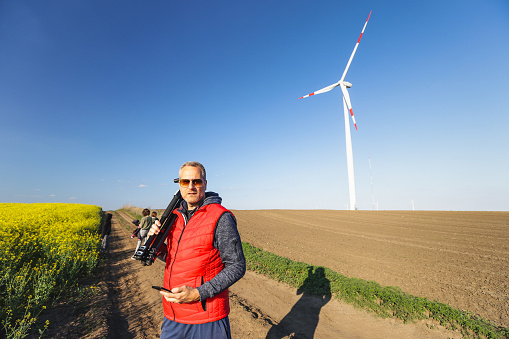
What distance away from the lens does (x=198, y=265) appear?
6.54ft

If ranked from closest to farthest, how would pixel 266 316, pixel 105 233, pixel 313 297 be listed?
pixel 266 316 < pixel 313 297 < pixel 105 233

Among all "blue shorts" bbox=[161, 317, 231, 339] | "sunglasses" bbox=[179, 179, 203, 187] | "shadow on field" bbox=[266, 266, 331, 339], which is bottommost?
"shadow on field" bbox=[266, 266, 331, 339]

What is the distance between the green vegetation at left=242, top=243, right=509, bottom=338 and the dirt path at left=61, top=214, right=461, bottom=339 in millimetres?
316

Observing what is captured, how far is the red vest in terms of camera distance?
1986 mm

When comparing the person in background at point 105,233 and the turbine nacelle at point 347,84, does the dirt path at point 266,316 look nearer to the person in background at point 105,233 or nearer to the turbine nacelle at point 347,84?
the person in background at point 105,233

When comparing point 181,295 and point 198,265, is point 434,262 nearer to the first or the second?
point 198,265

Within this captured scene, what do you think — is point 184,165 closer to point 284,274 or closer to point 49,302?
point 49,302

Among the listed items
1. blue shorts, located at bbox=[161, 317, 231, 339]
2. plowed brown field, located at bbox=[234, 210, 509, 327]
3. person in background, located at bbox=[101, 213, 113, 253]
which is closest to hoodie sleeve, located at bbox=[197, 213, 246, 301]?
blue shorts, located at bbox=[161, 317, 231, 339]

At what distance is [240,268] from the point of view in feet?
6.33

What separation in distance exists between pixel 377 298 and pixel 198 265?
660 cm

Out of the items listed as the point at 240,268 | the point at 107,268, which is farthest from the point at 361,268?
the point at 107,268

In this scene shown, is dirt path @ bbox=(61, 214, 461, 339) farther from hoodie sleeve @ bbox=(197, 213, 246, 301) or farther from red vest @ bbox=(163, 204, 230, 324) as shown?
hoodie sleeve @ bbox=(197, 213, 246, 301)

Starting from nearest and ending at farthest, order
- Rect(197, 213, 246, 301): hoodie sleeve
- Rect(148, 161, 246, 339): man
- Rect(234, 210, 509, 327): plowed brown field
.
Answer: Rect(197, 213, 246, 301): hoodie sleeve → Rect(148, 161, 246, 339): man → Rect(234, 210, 509, 327): plowed brown field

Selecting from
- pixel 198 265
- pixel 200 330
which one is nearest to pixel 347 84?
pixel 198 265
